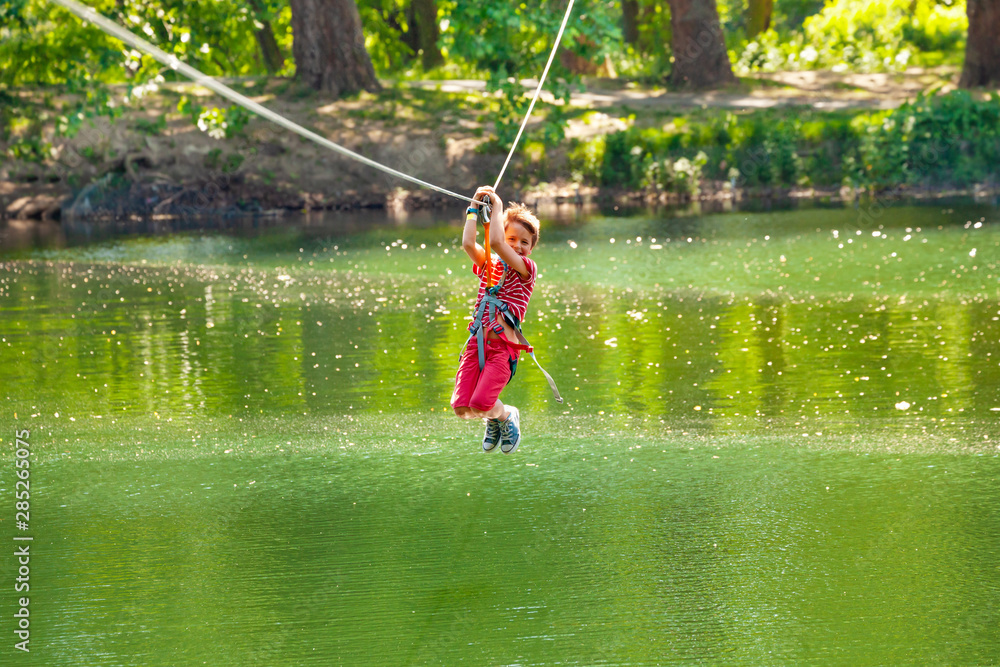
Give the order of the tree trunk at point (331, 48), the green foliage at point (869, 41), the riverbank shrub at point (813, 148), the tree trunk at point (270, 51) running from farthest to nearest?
1. the tree trunk at point (270, 51)
2. the green foliage at point (869, 41)
3. the tree trunk at point (331, 48)
4. the riverbank shrub at point (813, 148)

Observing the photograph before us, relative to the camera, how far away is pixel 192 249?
69.2ft

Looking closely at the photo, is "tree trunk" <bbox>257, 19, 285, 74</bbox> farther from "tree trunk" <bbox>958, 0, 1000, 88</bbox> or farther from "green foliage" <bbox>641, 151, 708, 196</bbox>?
"tree trunk" <bbox>958, 0, 1000, 88</bbox>

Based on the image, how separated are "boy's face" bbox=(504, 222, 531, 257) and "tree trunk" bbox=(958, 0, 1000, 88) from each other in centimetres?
2504

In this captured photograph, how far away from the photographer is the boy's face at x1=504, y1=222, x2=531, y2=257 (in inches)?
270

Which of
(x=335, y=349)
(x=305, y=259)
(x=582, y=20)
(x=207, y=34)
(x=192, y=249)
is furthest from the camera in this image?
(x=207, y=34)

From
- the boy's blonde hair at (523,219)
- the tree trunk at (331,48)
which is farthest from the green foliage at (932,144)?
the boy's blonde hair at (523,219)

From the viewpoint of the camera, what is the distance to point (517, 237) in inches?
271

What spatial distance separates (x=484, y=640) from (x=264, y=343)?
7397mm

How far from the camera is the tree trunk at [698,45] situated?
1236 inches

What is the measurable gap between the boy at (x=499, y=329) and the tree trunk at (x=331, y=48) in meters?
24.2

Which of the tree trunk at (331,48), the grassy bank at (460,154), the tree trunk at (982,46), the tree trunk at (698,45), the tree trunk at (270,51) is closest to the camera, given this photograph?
the grassy bank at (460,154)

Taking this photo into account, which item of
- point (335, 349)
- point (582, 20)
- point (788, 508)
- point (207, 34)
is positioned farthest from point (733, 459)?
point (207, 34)

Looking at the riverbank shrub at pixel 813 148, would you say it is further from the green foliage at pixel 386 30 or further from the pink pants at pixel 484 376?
the pink pants at pixel 484 376

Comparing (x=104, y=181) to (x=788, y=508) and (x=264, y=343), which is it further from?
(x=788, y=508)
